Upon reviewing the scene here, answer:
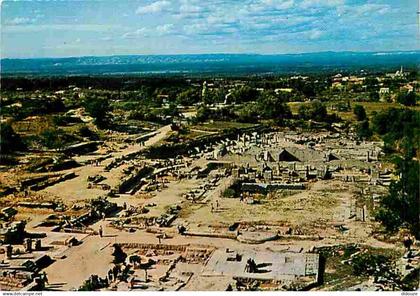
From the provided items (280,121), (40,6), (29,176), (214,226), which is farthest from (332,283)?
(280,121)

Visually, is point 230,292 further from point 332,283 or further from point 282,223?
point 282,223

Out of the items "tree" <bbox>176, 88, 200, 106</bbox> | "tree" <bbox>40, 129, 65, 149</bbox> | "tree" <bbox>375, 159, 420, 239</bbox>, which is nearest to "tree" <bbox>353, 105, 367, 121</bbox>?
"tree" <bbox>176, 88, 200, 106</bbox>

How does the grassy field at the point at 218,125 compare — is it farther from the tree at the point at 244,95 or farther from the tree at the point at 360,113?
the tree at the point at 360,113

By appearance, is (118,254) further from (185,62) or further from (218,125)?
(218,125)

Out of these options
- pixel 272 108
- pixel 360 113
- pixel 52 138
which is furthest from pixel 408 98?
pixel 52 138

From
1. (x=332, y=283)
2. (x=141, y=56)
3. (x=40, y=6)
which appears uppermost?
(x=40, y=6)

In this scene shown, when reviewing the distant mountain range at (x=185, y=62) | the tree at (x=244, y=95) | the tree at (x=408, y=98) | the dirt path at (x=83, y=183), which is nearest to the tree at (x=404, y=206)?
the distant mountain range at (x=185, y=62)

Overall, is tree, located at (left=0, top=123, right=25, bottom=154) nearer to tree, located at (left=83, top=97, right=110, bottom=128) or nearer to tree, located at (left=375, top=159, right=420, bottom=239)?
tree, located at (left=83, top=97, right=110, bottom=128)
